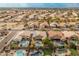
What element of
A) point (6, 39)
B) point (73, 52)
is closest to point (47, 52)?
point (73, 52)

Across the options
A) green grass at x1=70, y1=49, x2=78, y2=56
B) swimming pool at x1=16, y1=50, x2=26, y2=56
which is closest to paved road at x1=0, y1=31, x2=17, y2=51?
swimming pool at x1=16, y1=50, x2=26, y2=56

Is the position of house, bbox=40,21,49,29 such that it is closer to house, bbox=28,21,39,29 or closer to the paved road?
house, bbox=28,21,39,29

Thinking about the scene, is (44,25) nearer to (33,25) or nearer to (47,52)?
(33,25)

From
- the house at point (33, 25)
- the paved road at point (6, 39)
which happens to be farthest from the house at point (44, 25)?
the paved road at point (6, 39)

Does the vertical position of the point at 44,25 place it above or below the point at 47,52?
above

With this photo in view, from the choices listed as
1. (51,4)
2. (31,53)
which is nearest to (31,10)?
(51,4)

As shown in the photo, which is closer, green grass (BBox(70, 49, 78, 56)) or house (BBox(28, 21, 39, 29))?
Answer: green grass (BBox(70, 49, 78, 56))

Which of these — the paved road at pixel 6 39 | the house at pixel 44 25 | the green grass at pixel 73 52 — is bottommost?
the green grass at pixel 73 52

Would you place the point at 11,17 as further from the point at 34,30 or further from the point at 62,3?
the point at 62,3

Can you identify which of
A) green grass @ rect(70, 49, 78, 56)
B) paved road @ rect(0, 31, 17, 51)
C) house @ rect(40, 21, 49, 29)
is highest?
house @ rect(40, 21, 49, 29)

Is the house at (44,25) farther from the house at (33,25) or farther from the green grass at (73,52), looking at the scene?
the green grass at (73,52)

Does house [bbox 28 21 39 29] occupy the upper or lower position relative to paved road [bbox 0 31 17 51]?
upper
